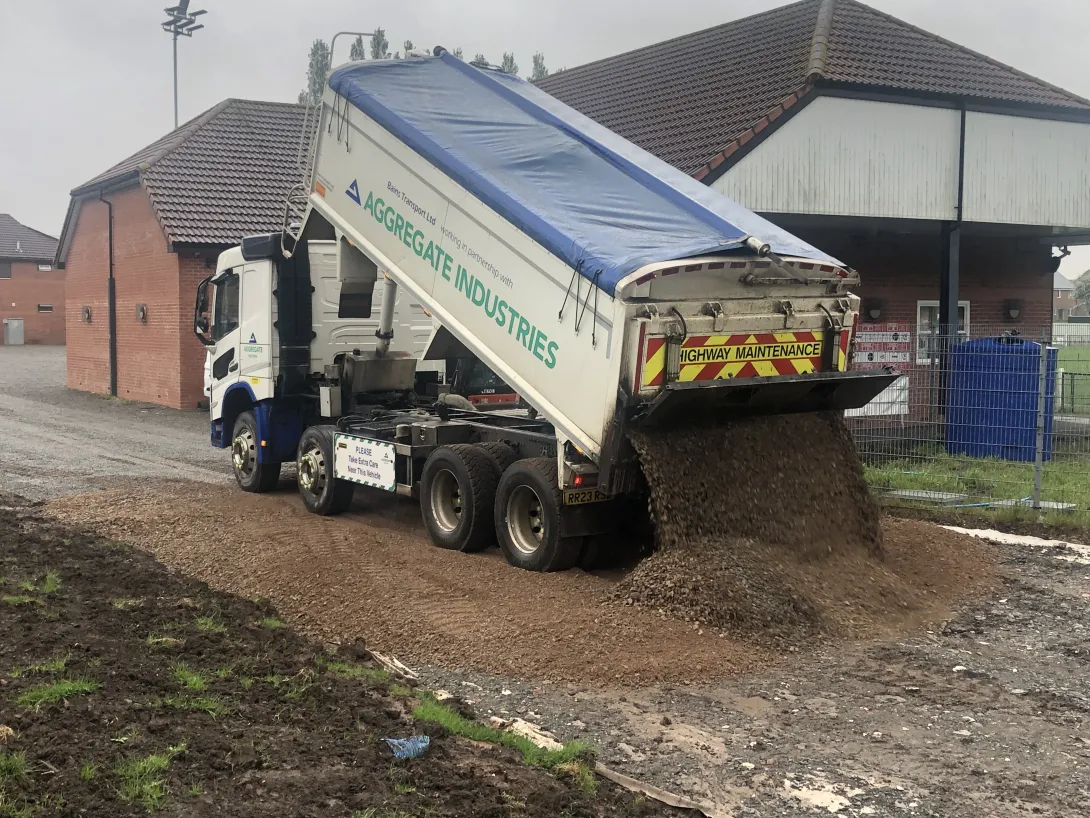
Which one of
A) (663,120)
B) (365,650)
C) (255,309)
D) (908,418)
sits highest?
(663,120)

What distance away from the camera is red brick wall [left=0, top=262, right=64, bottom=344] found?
54.8 meters

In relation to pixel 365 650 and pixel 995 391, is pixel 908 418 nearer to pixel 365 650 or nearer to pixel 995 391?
pixel 995 391

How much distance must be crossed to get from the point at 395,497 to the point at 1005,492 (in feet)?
21.0

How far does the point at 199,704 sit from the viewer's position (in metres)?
5.19

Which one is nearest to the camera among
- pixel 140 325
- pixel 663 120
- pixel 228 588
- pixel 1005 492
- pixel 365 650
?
pixel 365 650

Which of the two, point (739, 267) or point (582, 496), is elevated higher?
point (739, 267)

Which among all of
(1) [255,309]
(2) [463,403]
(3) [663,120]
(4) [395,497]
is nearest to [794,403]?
(2) [463,403]

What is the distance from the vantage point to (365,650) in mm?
6625

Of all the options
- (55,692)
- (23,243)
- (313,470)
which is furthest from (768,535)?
(23,243)

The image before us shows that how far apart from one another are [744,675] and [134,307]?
21978 mm

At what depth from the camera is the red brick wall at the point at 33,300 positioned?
180ft

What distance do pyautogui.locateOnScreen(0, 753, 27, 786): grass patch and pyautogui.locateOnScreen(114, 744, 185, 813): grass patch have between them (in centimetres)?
34

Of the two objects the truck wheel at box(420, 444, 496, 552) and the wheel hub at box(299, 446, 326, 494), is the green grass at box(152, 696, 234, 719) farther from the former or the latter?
the wheel hub at box(299, 446, 326, 494)

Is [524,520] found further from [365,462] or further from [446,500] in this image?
[365,462]
